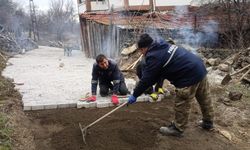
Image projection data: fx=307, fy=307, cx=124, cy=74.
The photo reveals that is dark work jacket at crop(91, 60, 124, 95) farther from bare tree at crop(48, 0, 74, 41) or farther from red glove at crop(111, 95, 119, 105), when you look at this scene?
bare tree at crop(48, 0, 74, 41)

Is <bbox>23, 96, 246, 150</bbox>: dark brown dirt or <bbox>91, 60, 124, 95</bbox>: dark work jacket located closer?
<bbox>23, 96, 246, 150</bbox>: dark brown dirt

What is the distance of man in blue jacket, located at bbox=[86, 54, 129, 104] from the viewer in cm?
627

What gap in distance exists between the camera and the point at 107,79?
675cm

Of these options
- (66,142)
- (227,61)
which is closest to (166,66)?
(66,142)

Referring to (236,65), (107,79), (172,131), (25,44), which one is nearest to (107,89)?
(107,79)

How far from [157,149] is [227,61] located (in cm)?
558

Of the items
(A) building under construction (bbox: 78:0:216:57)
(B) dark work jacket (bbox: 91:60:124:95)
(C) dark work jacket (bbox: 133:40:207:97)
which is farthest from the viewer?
(A) building under construction (bbox: 78:0:216:57)

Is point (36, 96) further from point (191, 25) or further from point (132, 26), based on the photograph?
point (191, 25)

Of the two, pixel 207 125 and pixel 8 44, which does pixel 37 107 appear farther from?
pixel 8 44

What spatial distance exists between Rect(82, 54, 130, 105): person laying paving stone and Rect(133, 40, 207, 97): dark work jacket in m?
1.91

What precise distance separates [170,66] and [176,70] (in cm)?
11

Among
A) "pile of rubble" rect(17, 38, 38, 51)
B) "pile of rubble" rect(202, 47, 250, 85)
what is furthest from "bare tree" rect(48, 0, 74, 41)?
"pile of rubble" rect(202, 47, 250, 85)

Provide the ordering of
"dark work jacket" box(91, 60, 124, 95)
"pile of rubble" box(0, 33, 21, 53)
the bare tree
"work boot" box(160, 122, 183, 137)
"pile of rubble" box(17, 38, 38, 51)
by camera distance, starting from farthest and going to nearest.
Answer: the bare tree
"pile of rubble" box(17, 38, 38, 51)
"pile of rubble" box(0, 33, 21, 53)
"dark work jacket" box(91, 60, 124, 95)
"work boot" box(160, 122, 183, 137)

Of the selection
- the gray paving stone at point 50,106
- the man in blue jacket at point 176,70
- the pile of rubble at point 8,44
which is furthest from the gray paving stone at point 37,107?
the pile of rubble at point 8,44
